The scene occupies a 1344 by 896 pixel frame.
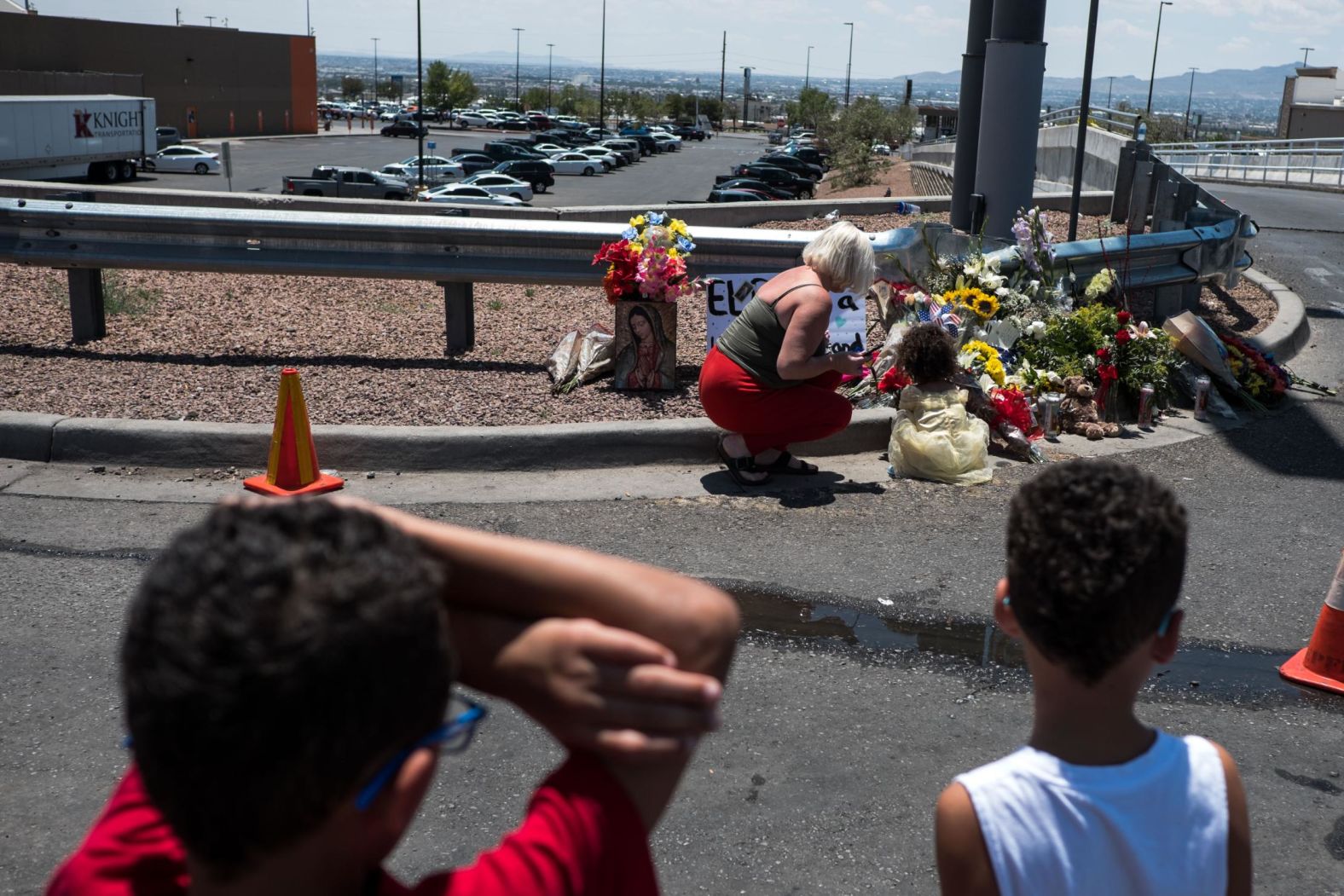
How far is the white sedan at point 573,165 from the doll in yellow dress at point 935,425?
5972cm

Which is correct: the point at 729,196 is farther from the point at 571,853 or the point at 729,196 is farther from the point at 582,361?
the point at 571,853

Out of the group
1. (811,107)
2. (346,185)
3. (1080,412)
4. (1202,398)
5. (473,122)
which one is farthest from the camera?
(811,107)

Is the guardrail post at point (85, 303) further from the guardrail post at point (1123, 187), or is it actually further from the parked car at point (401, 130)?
the parked car at point (401, 130)

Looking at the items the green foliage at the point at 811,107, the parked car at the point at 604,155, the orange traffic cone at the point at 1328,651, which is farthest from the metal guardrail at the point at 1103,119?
the green foliage at the point at 811,107

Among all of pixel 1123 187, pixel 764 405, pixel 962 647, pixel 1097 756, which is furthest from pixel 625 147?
pixel 1097 756

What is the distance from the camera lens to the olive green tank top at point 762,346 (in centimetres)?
707

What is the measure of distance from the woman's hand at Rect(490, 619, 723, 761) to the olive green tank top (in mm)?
5783

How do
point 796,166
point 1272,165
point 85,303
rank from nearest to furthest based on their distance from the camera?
point 85,303 < point 1272,165 < point 796,166

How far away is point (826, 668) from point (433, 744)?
12.6 ft

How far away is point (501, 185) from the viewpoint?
47875mm

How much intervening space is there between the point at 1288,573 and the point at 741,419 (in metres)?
2.82

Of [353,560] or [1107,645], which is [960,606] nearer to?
[1107,645]

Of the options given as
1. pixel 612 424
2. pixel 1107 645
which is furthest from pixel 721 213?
pixel 1107 645

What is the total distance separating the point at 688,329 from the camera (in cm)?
1035
